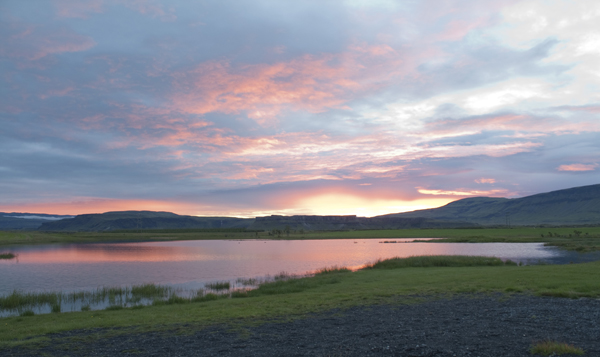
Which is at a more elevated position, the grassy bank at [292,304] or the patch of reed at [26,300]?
the grassy bank at [292,304]

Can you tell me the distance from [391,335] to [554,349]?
16.0 ft

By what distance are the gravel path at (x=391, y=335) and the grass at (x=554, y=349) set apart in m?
0.29

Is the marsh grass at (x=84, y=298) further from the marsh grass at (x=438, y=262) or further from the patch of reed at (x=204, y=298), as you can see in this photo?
the marsh grass at (x=438, y=262)

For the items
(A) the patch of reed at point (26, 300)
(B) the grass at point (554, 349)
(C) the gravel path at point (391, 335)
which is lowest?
(A) the patch of reed at point (26, 300)

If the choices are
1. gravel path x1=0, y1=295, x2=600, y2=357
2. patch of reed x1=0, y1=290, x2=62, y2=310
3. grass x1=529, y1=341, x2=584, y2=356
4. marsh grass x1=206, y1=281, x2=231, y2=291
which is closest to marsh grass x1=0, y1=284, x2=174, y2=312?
patch of reed x1=0, y1=290, x2=62, y2=310

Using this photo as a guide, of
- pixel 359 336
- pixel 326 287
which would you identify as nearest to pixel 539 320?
pixel 359 336

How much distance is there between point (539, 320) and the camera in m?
13.7

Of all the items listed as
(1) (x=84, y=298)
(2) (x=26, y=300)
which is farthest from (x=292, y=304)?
(2) (x=26, y=300)

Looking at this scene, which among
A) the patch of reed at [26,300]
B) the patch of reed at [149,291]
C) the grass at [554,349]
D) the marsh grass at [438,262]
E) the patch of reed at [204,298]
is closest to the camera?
the grass at [554,349]

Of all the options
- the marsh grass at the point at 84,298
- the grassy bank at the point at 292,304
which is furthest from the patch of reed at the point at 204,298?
the marsh grass at the point at 84,298

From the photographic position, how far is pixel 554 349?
378 inches

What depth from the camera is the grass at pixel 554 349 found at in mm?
9383

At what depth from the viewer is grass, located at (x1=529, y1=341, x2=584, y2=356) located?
9383 millimetres

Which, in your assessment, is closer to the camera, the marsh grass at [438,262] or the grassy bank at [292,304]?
the grassy bank at [292,304]
